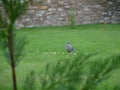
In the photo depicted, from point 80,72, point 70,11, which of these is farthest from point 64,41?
point 80,72

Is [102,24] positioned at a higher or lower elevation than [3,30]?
lower

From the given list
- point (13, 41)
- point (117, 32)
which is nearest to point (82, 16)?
point (117, 32)

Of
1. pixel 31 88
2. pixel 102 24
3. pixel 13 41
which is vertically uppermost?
pixel 13 41

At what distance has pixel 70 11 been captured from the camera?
1462cm

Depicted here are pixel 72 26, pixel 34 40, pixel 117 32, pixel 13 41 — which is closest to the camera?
pixel 13 41

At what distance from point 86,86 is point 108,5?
45.6ft

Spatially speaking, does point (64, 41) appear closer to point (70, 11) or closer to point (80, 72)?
point (70, 11)

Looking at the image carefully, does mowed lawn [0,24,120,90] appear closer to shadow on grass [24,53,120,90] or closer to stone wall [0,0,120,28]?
stone wall [0,0,120,28]

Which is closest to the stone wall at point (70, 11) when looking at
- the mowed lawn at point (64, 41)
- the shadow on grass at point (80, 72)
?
the mowed lawn at point (64, 41)

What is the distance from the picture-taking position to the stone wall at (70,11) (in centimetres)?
1415

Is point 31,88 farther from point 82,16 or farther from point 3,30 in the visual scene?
point 82,16

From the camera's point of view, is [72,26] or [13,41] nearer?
[13,41]

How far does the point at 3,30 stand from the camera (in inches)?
57.7

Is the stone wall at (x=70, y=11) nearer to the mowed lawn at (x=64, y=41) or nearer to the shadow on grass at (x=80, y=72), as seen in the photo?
the mowed lawn at (x=64, y=41)
